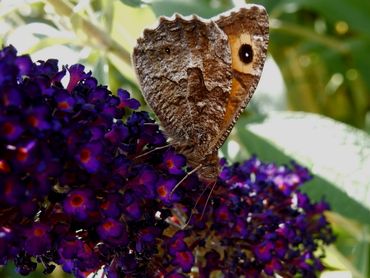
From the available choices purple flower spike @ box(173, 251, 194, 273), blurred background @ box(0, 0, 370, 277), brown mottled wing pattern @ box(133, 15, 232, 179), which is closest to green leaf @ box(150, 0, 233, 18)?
blurred background @ box(0, 0, 370, 277)

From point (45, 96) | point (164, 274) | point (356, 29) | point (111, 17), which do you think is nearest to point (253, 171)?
point (164, 274)

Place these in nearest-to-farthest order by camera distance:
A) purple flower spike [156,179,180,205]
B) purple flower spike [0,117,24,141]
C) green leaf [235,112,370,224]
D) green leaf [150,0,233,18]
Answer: purple flower spike [0,117,24,141]
purple flower spike [156,179,180,205]
green leaf [235,112,370,224]
green leaf [150,0,233,18]

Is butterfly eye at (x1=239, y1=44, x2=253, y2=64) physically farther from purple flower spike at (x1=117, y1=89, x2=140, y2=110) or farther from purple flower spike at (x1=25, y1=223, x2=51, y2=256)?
purple flower spike at (x1=25, y1=223, x2=51, y2=256)

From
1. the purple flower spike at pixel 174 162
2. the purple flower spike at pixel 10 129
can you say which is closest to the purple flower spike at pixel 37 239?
the purple flower spike at pixel 10 129

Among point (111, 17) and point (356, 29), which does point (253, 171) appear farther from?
point (356, 29)

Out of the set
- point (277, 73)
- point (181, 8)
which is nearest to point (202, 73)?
point (181, 8)

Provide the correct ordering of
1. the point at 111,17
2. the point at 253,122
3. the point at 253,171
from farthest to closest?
1. the point at 253,122
2. the point at 111,17
3. the point at 253,171

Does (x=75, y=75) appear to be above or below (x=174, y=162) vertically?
above

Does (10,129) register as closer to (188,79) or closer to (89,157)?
(89,157)
